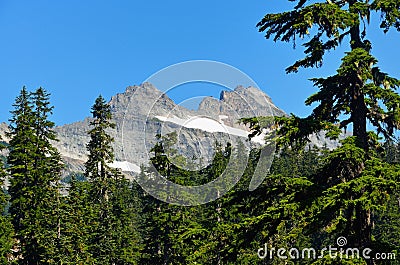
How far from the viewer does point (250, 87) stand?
1132 cm

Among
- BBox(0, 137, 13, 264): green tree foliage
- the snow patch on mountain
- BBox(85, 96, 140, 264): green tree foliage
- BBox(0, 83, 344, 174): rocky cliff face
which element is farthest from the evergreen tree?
the snow patch on mountain

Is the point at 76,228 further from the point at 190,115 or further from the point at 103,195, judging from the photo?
the point at 190,115

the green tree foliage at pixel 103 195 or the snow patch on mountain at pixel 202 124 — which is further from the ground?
the green tree foliage at pixel 103 195

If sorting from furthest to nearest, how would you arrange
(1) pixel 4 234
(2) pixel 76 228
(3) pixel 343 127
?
(2) pixel 76 228, (1) pixel 4 234, (3) pixel 343 127

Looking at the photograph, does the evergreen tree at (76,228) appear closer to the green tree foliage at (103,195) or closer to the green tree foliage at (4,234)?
the green tree foliage at (103,195)

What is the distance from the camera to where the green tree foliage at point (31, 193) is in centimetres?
4044

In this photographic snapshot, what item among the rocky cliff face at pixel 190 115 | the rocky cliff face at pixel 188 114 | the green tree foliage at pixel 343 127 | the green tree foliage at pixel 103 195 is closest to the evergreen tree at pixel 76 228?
the green tree foliage at pixel 103 195

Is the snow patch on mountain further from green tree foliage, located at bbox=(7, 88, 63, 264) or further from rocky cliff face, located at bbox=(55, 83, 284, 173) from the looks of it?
green tree foliage, located at bbox=(7, 88, 63, 264)

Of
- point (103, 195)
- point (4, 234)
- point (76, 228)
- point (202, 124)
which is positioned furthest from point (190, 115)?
point (103, 195)

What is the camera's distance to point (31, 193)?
4097 centimetres

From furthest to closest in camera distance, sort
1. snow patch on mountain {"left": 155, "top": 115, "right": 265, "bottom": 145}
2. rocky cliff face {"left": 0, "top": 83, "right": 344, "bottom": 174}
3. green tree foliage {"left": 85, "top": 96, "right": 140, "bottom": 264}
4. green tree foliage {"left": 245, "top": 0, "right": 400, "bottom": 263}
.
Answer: green tree foliage {"left": 85, "top": 96, "right": 140, "bottom": 264}
snow patch on mountain {"left": 155, "top": 115, "right": 265, "bottom": 145}
rocky cliff face {"left": 0, "top": 83, "right": 344, "bottom": 174}
green tree foliage {"left": 245, "top": 0, "right": 400, "bottom": 263}

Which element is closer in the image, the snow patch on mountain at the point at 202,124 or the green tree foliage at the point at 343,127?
the green tree foliage at the point at 343,127

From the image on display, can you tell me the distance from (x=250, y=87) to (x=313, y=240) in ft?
164

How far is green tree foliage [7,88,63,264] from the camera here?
4044 centimetres
